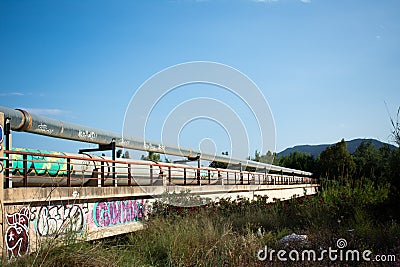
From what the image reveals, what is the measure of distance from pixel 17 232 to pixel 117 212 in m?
4.34

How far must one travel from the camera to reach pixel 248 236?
10.2 m

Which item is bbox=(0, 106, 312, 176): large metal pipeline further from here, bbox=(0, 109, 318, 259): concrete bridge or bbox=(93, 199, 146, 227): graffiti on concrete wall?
bbox=(93, 199, 146, 227): graffiti on concrete wall

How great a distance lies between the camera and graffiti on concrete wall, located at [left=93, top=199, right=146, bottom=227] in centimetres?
1209

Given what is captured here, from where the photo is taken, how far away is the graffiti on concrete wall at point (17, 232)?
8.78 metres

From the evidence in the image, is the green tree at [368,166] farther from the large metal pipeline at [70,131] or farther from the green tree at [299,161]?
the large metal pipeline at [70,131]

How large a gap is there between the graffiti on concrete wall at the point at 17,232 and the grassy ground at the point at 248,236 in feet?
4.81

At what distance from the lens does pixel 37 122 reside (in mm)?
13383

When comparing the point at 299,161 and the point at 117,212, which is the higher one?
the point at 299,161

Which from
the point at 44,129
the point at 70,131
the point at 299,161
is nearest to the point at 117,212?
the point at 44,129

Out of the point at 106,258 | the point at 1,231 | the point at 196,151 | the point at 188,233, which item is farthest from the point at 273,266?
the point at 196,151

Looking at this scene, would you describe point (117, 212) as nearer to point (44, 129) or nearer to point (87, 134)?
point (44, 129)

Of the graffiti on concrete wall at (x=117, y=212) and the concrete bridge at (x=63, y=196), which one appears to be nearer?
the concrete bridge at (x=63, y=196)

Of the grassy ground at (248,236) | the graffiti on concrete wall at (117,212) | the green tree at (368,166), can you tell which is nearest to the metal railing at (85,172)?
the graffiti on concrete wall at (117,212)

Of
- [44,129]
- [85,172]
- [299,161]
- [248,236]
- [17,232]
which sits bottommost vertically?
[248,236]
